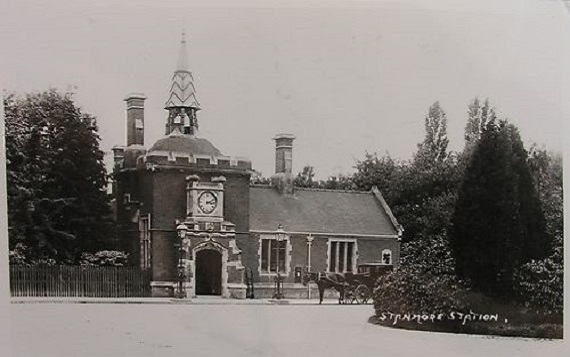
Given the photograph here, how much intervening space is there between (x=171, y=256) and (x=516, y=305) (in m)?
0.93

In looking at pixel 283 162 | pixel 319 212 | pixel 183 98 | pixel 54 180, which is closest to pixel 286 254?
pixel 319 212

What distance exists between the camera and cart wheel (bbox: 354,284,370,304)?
226cm

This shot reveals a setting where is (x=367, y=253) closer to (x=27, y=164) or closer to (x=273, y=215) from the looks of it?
(x=273, y=215)

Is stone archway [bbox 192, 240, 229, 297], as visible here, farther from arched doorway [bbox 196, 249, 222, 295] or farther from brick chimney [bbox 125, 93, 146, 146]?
brick chimney [bbox 125, 93, 146, 146]

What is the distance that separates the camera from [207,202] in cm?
221

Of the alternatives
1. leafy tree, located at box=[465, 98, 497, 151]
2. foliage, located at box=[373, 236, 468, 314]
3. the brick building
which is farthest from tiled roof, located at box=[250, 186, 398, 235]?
leafy tree, located at box=[465, 98, 497, 151]

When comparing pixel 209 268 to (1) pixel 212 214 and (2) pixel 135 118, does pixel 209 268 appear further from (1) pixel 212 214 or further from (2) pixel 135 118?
(2) pixel 135 118

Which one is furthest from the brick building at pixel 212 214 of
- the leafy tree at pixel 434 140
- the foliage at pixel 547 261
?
the foliage at pixel 547 261

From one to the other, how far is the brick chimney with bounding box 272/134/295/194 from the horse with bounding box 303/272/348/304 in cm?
23

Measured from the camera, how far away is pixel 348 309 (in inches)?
89.3

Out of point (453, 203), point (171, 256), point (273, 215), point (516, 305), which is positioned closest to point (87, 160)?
point (171, 256)

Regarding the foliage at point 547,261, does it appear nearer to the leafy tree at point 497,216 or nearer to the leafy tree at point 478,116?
the leafy tree at point 497,216

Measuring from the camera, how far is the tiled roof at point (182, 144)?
2.18m

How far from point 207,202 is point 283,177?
21 centimetres
